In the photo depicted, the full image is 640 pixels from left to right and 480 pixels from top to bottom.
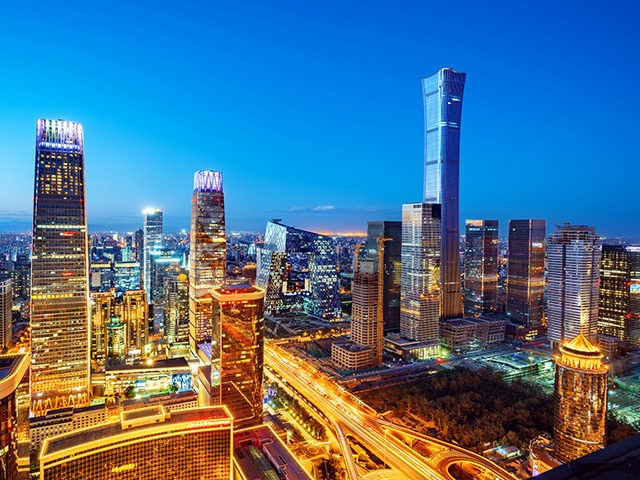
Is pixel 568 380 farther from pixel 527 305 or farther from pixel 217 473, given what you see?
pixel 527 305

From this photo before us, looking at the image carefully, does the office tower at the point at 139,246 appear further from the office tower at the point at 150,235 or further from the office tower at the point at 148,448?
the office tower at the point at 148,448

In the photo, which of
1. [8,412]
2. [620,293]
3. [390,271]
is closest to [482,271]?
[390,271]

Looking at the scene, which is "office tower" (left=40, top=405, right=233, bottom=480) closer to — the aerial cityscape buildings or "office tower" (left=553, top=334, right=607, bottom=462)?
the aerial cityscape buildings

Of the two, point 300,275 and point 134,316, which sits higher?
point 300,275

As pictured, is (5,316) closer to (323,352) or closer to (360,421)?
(323,352)

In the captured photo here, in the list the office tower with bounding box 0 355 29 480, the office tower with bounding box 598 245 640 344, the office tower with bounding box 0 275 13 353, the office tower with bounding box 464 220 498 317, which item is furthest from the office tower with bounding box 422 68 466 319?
the office tower with bounding box 0 275 13 353

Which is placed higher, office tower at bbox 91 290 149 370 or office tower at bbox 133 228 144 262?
office tower at bbox 133 228 144 262
